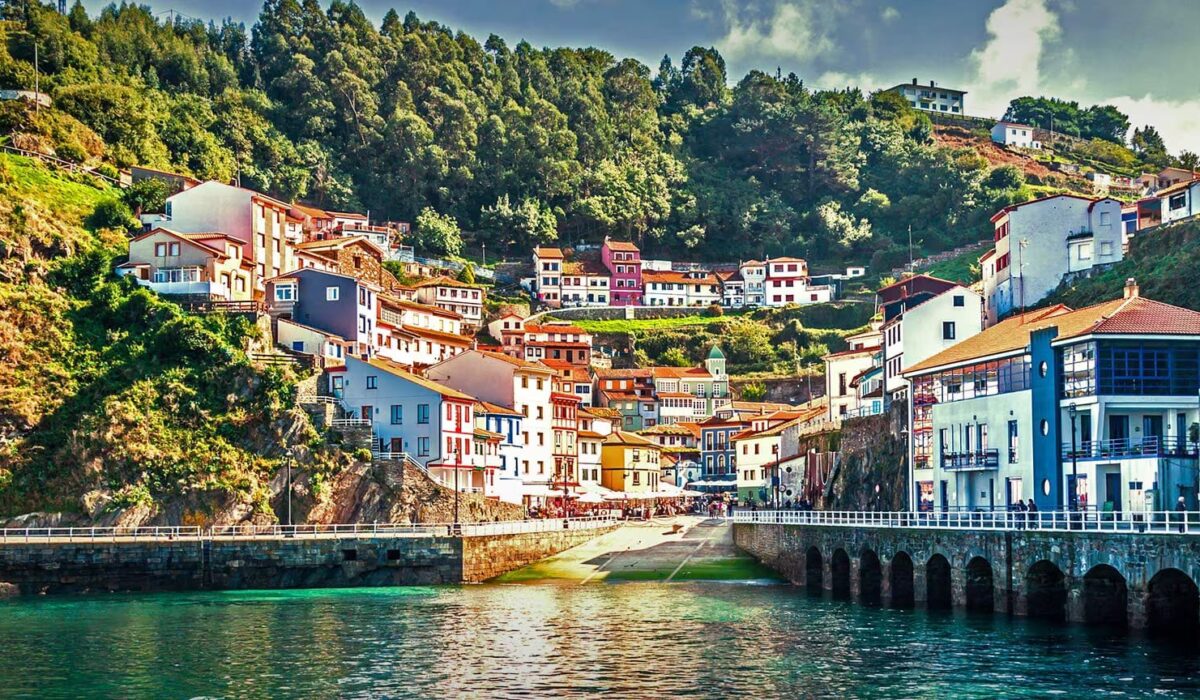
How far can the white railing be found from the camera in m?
50.9

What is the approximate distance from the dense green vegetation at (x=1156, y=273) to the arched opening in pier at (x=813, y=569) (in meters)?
30.0

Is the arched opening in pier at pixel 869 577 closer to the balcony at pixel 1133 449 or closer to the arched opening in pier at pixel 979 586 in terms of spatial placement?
the arched opening in pier at pixel 979 586

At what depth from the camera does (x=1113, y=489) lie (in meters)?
61.0

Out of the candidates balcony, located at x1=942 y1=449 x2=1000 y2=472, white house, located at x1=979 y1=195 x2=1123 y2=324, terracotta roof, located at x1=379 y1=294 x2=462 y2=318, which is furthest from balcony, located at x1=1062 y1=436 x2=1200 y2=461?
terracotta roof, located at x1=379 y1=294 x2=462 y2=318

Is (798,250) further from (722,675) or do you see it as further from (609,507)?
(722,675)

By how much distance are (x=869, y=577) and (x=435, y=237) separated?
11131cm

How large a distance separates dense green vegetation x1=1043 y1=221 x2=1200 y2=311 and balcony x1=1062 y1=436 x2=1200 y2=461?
33091 millimetres

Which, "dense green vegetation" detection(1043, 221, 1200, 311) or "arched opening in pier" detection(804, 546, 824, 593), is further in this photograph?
"dense green vegetation" detection(1043, 221, 1200, 311)

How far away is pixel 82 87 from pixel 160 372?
57.9m

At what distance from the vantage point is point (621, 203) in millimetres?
195625

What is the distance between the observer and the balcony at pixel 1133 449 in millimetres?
58719

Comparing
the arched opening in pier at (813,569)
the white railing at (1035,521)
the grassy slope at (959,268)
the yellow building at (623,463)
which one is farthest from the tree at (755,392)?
the arched opening in pier at (813,569)

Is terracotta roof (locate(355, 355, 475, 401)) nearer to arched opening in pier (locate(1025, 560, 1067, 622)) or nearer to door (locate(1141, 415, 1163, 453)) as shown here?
door (locate(1141, 415, 1163, 453))

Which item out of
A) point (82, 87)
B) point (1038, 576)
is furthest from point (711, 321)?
point (1038, 576)
